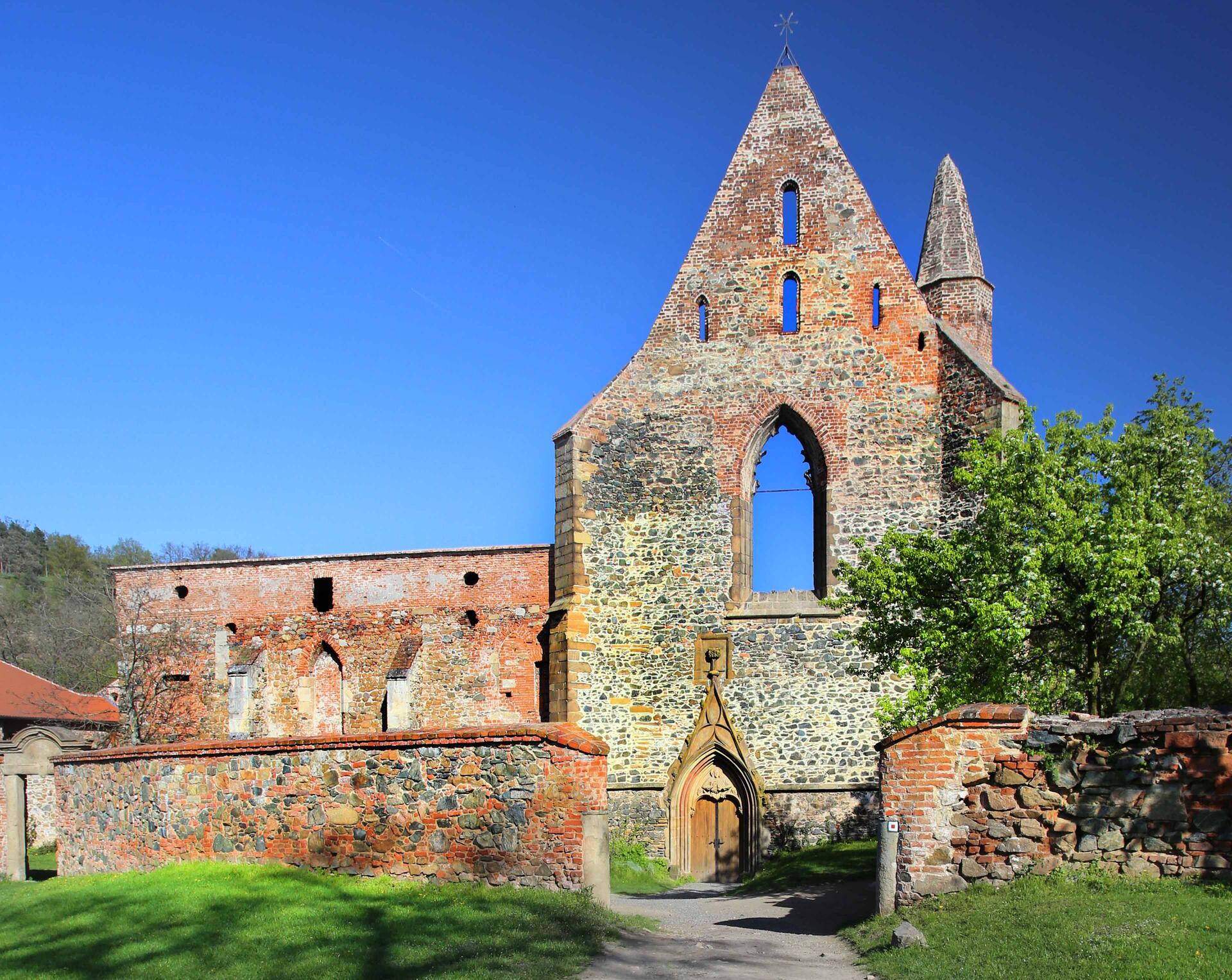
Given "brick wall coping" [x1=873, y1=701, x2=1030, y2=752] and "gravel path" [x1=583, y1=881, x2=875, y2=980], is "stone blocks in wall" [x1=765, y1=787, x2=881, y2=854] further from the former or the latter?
"brick wall coping" [x1=873, y1=701, x2=1030, y2=752]

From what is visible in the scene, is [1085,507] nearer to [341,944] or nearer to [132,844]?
[341,944]

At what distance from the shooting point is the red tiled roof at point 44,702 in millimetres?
31312

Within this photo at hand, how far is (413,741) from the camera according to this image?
12.5 meters

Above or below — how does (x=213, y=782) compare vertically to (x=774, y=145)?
below

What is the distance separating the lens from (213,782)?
13.7 m

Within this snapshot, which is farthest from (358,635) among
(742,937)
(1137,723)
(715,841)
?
(1137,723)

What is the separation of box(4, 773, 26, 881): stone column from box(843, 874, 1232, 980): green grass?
13717 mm

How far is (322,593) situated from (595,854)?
50.0ft

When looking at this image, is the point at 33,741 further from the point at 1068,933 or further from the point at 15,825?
the point at 1068,933

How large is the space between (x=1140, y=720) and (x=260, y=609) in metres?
19.8

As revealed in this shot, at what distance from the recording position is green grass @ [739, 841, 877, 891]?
18.2 metres

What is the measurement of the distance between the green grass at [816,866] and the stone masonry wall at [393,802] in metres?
7.27

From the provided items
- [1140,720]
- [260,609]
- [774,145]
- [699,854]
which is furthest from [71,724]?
[1140,720]

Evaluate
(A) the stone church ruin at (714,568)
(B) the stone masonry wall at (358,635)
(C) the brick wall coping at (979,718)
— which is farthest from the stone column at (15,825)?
(C) the brick wall coping at (979,718)
